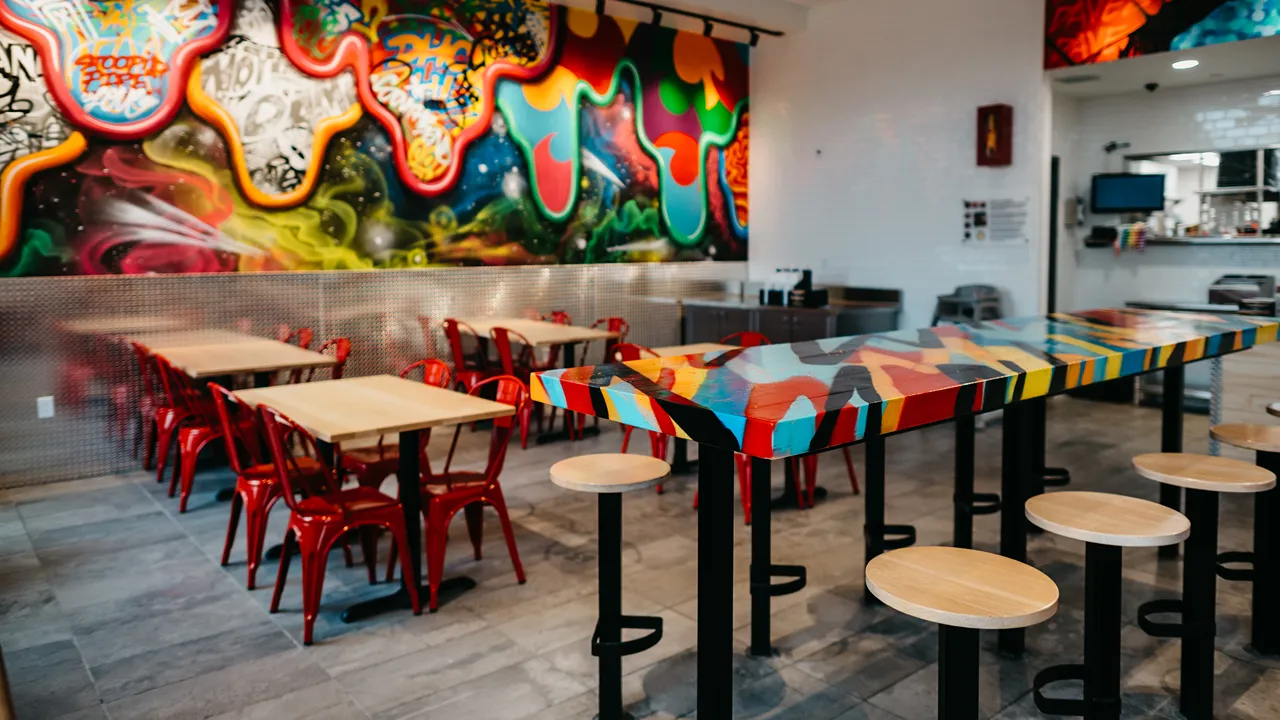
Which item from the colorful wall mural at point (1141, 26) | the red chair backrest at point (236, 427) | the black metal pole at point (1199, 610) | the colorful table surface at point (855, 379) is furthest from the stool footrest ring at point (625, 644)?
the colorful wall mural at point (1141, 26)

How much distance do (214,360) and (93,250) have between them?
1.44 metres

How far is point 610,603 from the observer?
2.63 meters

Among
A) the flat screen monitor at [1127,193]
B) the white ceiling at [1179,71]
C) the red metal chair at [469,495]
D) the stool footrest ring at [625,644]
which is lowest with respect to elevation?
the stool footrest ring at [625,644]

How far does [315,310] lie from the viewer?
650 cm

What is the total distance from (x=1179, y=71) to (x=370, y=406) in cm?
686

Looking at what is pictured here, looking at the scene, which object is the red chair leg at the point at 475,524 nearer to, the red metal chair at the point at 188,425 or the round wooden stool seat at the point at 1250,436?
the red metal chair at the point at 188,425

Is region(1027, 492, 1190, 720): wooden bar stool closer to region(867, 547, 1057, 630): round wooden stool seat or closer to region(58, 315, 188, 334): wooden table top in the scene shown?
region(867, 547, 1057, 630): round wooden stool seat

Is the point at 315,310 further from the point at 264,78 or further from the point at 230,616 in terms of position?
the point at 230,616

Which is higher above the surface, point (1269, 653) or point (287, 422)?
point (287, 422)

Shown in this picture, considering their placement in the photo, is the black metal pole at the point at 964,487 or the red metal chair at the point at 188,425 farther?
the red metal chair at the point at 188,425

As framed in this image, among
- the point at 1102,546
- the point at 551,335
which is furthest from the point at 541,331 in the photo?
the point at 1102,546

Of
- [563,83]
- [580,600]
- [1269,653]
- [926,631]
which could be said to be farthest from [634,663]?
[563,83]

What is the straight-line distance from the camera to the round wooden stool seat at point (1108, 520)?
86.0 inches

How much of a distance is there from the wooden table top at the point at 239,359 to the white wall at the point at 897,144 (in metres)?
5.20
